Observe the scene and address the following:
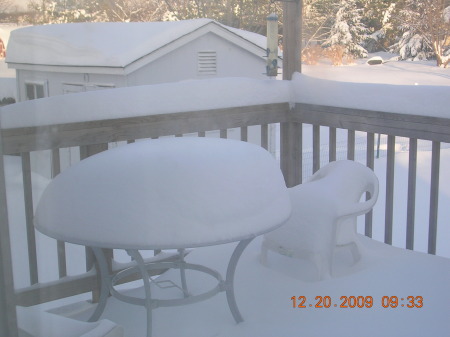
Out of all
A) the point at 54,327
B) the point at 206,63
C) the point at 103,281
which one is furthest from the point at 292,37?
the point at 54,327

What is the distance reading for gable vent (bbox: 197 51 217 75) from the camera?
9.58 feet

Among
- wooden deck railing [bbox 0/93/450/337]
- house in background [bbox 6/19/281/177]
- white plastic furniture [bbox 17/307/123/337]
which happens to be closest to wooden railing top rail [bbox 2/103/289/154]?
wooden deck railing [bbox 0/93/450/337]

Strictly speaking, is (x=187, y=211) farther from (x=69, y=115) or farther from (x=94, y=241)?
(x=69, y=115)

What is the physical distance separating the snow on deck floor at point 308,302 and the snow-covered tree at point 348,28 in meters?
1.15

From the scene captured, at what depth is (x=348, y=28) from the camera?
9.52 feet

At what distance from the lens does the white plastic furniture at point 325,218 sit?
2.03 metres

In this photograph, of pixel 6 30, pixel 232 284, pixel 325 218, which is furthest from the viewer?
pixel 325 218

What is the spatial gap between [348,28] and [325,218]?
1.28 m

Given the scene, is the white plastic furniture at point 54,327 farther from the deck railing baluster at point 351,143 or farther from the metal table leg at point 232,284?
the deck railing baluster at point 351,143

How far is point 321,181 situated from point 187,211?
34.8 inches

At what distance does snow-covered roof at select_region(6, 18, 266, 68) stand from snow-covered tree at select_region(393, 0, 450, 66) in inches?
29.5

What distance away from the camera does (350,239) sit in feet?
7.24
